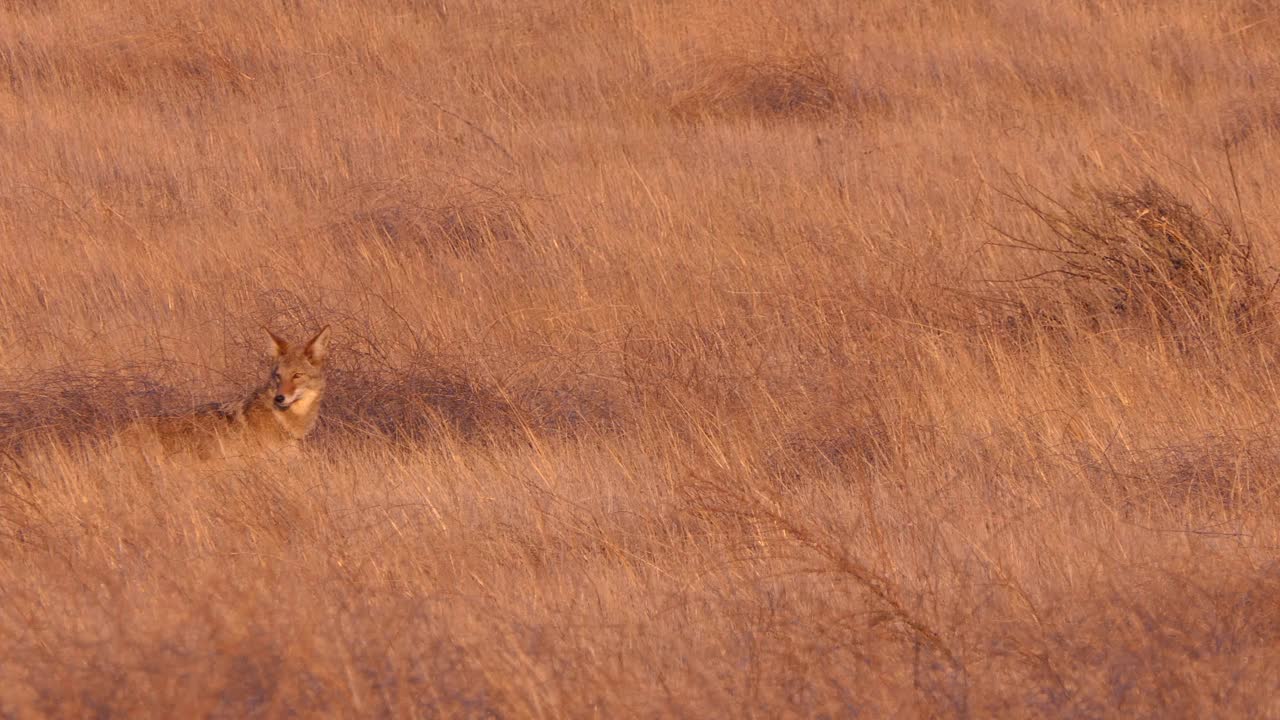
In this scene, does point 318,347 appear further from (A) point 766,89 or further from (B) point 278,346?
→ (A) point 766,89

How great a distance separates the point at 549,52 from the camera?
41.7 ft

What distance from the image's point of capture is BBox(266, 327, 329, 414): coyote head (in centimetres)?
621

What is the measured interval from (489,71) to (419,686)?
31.8 ft

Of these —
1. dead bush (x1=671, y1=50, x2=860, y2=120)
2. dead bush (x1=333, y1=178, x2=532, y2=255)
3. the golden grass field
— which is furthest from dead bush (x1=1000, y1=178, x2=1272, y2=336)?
dead bush (x1=671, y1=50, x2=860, y2=120)

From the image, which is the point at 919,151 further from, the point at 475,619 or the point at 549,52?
the point at 475,619

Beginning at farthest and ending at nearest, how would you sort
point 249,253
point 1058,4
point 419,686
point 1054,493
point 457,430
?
point 1058,4 → point 249,253 → point 457,430 → point 1054,493 → point 419,686

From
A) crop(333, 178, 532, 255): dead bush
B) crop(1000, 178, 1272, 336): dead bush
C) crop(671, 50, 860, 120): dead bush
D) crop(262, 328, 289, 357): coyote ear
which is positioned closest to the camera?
crop(262, 328, 289, 357): coyote ear

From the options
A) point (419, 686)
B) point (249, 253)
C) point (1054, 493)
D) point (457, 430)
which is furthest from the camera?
point (249, 253)

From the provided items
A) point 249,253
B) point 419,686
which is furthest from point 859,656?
point 249,253

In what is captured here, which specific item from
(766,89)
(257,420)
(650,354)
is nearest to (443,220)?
(650,354)

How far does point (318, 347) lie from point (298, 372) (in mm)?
154

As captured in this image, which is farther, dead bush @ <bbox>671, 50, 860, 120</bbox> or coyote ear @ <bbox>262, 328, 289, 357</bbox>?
dead bush @ <bbox>671, 50, 860, 120</bbox>

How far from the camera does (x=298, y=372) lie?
6.34 metres

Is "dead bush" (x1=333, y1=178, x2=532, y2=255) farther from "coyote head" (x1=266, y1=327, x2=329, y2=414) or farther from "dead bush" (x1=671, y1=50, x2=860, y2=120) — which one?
"dead bush" (x1=671, y1=50, x2=860, y2=120)
